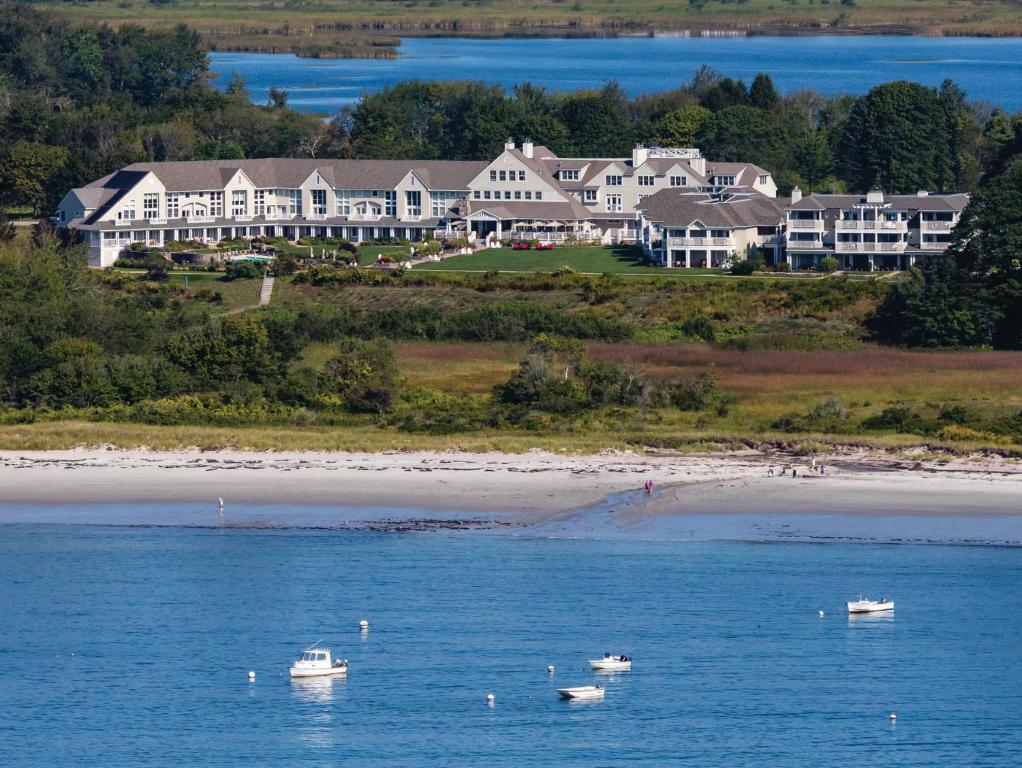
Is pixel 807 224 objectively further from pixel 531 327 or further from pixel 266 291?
pixel 266 291

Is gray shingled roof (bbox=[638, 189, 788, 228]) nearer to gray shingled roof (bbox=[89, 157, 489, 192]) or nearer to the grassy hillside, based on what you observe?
the grassy hillside

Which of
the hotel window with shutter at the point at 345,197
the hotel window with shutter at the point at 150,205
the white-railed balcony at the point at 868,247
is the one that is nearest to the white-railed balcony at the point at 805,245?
the white-railed balcony at the point at 868,247

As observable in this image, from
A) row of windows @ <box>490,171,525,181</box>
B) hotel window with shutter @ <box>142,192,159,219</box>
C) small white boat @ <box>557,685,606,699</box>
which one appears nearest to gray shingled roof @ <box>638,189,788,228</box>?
row of windows @ <box>490,171,525,181</box>

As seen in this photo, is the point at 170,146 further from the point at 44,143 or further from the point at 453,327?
the point at 453,327

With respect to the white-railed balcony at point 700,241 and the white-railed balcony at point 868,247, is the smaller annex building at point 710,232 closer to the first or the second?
the white-railed balcony at point 700,241

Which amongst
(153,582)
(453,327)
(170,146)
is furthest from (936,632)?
(170,146)
